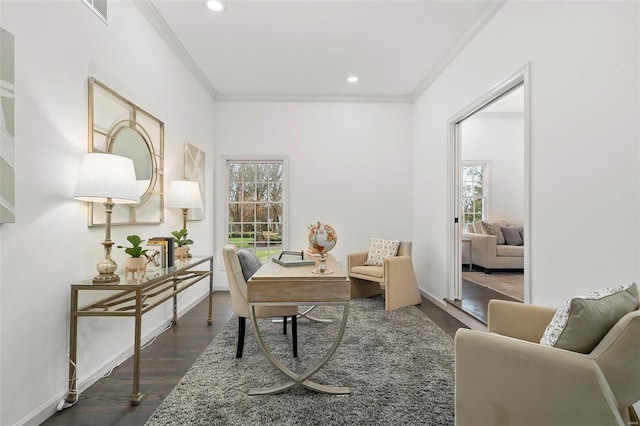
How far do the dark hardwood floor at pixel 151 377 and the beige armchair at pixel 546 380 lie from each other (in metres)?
1.73

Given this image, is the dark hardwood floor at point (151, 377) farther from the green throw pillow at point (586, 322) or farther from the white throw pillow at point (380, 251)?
the green throw pillow at point (586, 322)

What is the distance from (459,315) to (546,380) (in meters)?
2.34

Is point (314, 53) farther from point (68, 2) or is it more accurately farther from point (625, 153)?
point (625, 153)

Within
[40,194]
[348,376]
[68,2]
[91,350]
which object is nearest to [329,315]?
[348,376]

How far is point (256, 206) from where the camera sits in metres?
4.83

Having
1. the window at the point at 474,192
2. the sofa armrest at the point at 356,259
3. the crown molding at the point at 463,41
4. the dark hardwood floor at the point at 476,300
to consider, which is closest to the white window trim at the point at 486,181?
the window at the point at 474,192

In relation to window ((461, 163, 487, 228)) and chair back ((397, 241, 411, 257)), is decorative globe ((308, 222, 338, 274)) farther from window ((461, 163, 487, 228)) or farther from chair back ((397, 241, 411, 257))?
→ window ((461, 163, 487, 228))

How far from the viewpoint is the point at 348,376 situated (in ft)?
6.90

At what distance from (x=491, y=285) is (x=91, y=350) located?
482 centimetres

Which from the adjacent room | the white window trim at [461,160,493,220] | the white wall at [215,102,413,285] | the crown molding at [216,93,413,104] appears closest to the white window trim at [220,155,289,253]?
the white wall at [215,102,413,285]

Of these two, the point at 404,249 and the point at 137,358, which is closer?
the point at 137,358

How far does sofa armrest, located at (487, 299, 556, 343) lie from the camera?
5.29ft

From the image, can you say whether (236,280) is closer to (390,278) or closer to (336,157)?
(390,278)

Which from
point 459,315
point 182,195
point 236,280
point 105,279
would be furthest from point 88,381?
point 459,315
